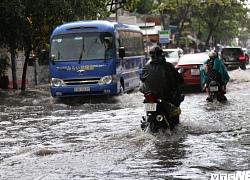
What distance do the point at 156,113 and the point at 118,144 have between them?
1.01 m

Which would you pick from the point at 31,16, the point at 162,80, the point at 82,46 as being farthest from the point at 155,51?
the point at 31,16

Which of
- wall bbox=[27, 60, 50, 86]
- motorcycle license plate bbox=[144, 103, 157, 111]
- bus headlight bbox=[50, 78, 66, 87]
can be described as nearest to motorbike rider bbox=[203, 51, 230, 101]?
bus headlight bbox=[50, 78, 66, 87]

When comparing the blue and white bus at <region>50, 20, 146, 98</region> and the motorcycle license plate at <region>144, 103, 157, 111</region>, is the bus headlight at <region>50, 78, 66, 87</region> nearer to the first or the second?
the blue and white bus at <region>50, 20, 146, 98</region>

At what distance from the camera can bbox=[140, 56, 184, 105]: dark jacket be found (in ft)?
36.1

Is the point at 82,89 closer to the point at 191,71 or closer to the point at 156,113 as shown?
the point at 191,71

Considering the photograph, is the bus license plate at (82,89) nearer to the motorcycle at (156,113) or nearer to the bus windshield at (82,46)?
the bus windshield at (82,46)

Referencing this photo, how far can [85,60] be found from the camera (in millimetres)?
19828

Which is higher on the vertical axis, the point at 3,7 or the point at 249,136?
the point at 3,7

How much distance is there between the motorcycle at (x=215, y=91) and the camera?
683 inches

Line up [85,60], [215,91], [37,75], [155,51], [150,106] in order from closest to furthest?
[150,106] < [155,51] < [215,91] < [85,60] < [37,75]

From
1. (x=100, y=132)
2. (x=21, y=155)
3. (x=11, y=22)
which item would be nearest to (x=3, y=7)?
(x=11, y=22)

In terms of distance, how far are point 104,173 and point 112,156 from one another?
1351mm

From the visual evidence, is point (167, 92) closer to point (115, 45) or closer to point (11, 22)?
point (115, 45)

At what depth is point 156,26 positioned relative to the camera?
63625mm
